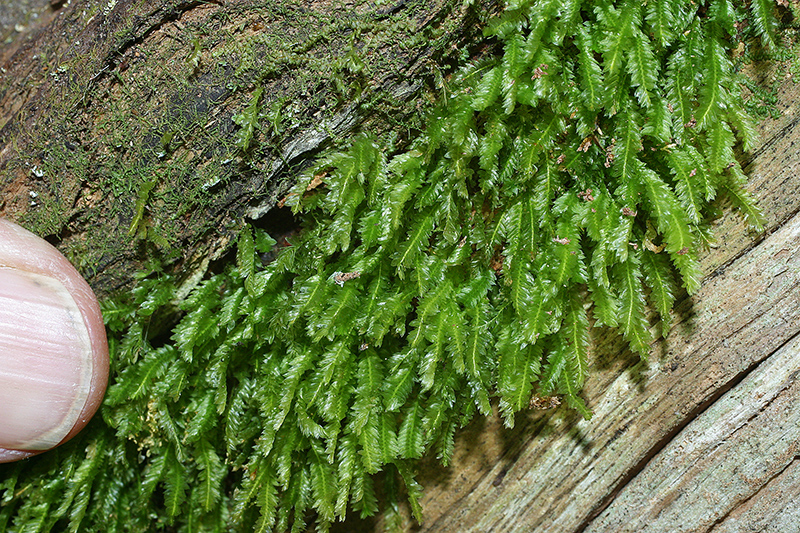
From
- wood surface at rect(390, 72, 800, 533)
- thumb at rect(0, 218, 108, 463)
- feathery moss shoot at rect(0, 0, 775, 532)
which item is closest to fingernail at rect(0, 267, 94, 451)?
thumb at rect(0, 218, 108, 463)

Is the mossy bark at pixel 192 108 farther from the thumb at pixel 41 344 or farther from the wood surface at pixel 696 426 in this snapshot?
the wood surface at pixel 696 426

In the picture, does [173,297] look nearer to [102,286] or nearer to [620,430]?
[102,286]

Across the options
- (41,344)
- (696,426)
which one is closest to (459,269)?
(696,426)

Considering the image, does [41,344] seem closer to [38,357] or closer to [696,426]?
[38,357]

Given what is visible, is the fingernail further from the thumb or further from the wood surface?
the wood surface

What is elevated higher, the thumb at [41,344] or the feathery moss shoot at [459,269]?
the thumb at [41,344]

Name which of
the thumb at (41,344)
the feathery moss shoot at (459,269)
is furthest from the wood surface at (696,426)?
the thumb at (41,344)
